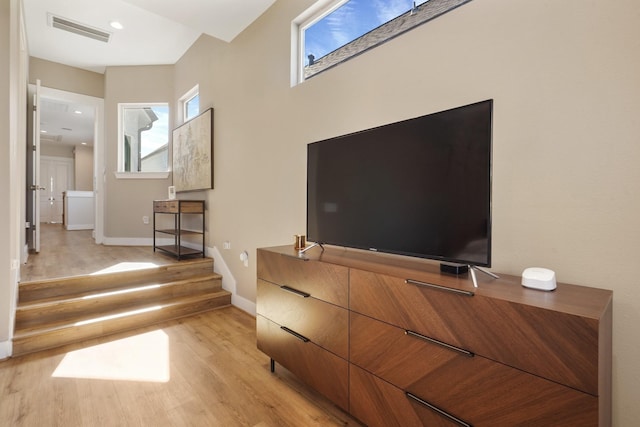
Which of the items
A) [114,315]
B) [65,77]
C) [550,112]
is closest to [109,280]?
[114,315]

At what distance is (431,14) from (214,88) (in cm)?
281

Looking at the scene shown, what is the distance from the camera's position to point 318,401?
1705mm

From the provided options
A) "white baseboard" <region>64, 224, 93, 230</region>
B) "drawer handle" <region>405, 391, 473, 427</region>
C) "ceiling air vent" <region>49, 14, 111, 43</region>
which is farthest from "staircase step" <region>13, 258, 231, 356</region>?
"white baseboard" <region>64, 224, 93, 230</region>

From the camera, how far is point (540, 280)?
1.04 metres

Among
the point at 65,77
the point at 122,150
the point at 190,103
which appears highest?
the point at 65,77

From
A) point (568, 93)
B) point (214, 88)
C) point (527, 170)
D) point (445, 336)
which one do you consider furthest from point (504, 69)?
point (214, 88)

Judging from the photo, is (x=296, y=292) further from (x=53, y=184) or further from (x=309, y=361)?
(x=53, y=184)

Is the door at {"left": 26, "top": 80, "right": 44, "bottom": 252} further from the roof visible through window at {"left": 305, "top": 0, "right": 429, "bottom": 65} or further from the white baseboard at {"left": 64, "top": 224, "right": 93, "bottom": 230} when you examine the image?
the roof visible through window at {"left": 305, "top": 0, "right": 429, "bottom": 65}

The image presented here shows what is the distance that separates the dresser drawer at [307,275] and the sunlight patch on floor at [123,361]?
36.7 inches

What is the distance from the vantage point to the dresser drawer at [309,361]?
1.49 metres

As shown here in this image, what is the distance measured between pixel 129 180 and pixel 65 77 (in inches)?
71.5

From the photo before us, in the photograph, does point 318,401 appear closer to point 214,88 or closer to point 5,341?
point 5,341

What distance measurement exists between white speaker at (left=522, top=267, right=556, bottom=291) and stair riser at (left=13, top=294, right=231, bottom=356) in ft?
9.46

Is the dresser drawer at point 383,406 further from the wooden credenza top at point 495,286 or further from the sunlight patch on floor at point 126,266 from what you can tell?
the sunlight patch on floor at point 126,266
